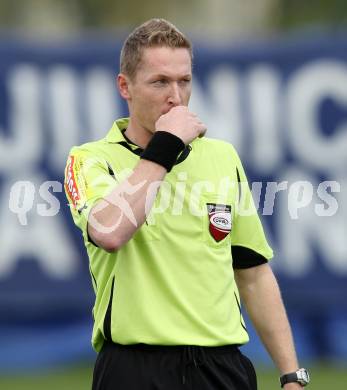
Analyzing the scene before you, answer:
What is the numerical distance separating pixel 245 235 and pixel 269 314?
33 cm

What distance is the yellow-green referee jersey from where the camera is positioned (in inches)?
181

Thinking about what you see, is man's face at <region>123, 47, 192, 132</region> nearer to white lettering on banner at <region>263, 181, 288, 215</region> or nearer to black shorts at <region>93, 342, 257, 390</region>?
black shorts at <region>93, 342, 257, 390</region>

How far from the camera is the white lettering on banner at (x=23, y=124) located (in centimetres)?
1039

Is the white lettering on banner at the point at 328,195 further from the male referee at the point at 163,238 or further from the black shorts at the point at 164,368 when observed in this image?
the black shorts at the point at 164,368

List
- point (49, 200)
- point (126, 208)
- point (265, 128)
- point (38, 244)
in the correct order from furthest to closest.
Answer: point (265, 128) < point (38, 244) < point (49, 200) < point (126, 208)

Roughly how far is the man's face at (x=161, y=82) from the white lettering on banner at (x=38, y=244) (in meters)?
5.58

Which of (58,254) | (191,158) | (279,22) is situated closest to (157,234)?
(191,158)

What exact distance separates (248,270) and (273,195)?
555 centimetres

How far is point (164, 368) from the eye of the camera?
4.61 meters

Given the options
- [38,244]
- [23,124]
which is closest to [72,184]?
[38,244]

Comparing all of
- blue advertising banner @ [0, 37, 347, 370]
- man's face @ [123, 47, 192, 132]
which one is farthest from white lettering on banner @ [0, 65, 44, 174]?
man's face @ [123, 47, 192, 132]

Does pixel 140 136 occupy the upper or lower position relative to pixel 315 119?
upper

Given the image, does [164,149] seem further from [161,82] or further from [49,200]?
[49,200]

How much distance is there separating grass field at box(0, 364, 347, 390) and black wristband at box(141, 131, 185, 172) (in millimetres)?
5009
